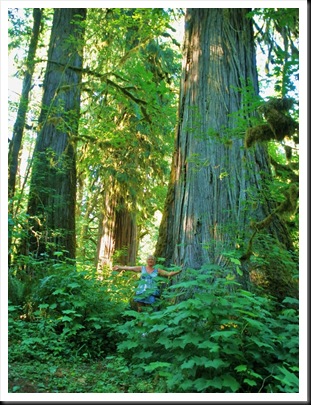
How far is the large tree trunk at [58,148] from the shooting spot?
923 cm

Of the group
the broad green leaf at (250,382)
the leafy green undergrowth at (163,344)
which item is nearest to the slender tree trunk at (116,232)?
the leafy green undergrowth at (163,344)

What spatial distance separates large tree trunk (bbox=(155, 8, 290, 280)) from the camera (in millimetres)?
6188

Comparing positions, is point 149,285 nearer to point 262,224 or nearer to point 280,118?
point 262,224

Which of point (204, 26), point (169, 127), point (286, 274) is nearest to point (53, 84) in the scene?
point (169, 127)

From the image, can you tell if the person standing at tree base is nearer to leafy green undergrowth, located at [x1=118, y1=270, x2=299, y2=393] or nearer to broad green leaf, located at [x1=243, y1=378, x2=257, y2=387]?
leafy green undergrowth, located at [x1=118, y1=270, x2=299, y2=393]

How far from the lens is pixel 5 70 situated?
212 inches

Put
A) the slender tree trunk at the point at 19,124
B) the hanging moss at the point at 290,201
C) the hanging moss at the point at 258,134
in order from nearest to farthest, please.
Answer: the hanging moss at the point at 290,201, the hanging moss at the point at 258,134, the slender tree trunk at the point at 19,124

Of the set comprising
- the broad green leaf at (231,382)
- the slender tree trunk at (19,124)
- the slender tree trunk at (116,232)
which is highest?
the slender tree trunk at (19,124)

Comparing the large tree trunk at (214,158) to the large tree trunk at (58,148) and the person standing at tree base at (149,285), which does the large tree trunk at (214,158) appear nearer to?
the person standing at tree base at (149,285)

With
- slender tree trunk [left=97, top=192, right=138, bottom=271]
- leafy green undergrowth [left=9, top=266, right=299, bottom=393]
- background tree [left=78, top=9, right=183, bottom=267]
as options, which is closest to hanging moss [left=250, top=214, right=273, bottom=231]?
leafy green undergrowth [left=9, top=266, right=299, bottom=393]

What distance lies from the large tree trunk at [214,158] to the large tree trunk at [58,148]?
2.88 meters

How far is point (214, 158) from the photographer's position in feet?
21.7

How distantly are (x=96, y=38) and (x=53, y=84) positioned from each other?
4.75ft

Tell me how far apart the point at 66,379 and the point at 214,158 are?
11.8 ft
